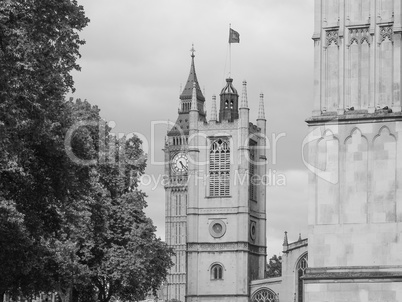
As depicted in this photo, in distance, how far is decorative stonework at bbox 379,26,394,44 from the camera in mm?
31297

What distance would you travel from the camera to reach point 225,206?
124 meters

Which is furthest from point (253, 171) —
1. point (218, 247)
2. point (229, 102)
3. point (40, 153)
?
point (40, 153)

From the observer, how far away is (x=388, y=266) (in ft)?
98.9

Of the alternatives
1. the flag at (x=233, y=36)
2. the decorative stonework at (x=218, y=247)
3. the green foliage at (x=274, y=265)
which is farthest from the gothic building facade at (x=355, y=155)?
the green foliage at (x=274, y=265)

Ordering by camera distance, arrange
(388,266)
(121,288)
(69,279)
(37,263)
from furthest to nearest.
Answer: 1. (121,288)
2. (69,279)
3. (37,263)
4. (388,266)

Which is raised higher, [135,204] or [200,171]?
[200,171]

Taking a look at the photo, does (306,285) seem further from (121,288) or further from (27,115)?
(121,288)

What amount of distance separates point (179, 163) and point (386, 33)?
120972mm

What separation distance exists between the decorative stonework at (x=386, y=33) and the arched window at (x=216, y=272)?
9060 centimetres

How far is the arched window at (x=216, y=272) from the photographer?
121 metres

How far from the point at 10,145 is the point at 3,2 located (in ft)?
10.9

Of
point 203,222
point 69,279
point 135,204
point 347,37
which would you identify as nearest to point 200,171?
point 203,222

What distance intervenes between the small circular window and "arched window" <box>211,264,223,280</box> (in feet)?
11.0

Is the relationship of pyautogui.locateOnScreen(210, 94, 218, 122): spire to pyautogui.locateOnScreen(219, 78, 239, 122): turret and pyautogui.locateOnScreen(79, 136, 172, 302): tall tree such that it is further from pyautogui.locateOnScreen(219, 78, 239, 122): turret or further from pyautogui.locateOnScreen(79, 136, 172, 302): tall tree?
pyautogui.locateOnScreen(79, 136, 172, 302): tall tree
